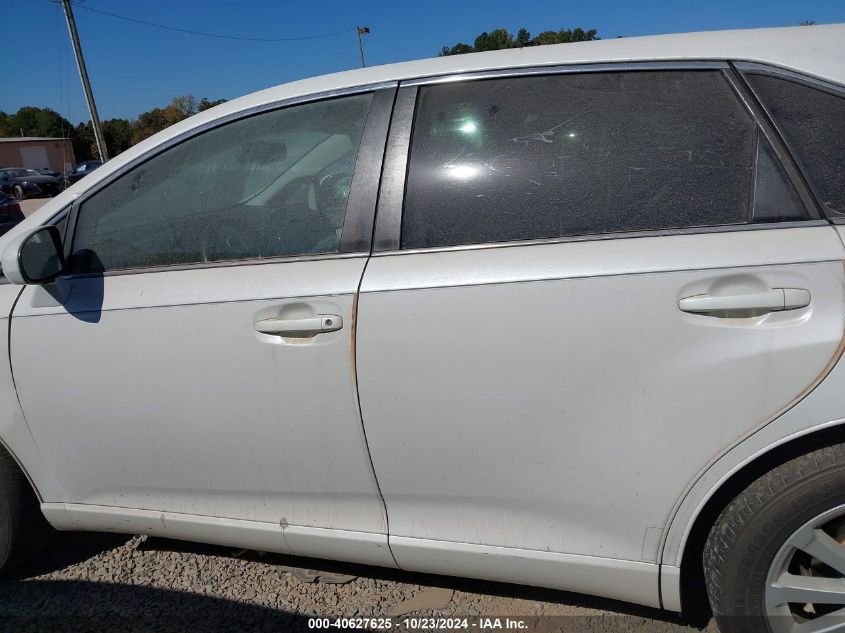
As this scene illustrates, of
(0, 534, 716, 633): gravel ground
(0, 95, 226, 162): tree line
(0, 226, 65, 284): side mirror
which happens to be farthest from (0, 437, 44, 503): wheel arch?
(0, 95, 226, 162): tree line

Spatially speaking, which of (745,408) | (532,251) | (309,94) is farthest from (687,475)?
(309,94)

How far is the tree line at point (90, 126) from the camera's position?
171 feet

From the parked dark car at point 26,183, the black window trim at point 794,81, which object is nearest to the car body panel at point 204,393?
the black window trim at point 794,81

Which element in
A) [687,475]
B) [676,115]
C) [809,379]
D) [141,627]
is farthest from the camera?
[141,627]

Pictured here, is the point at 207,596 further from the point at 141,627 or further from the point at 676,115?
the point at 676,115

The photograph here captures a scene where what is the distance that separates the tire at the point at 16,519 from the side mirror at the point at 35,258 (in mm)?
695

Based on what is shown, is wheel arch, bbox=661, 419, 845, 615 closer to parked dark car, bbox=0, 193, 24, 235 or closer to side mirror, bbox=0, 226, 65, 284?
side mirror, bbox=0, 226, 65, 284

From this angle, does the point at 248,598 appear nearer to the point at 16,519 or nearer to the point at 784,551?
the point at 16,519

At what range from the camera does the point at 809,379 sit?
5.16ft

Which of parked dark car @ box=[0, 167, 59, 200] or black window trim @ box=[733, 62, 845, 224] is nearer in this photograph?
black window trim @ box=[733, 62, 845, 224]

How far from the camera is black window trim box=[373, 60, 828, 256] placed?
1688mm

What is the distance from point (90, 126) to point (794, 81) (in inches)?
2609

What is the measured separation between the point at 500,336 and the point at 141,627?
1644 millimetres

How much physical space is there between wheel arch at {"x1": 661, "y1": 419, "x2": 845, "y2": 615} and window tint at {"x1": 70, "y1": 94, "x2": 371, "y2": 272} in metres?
1.40
